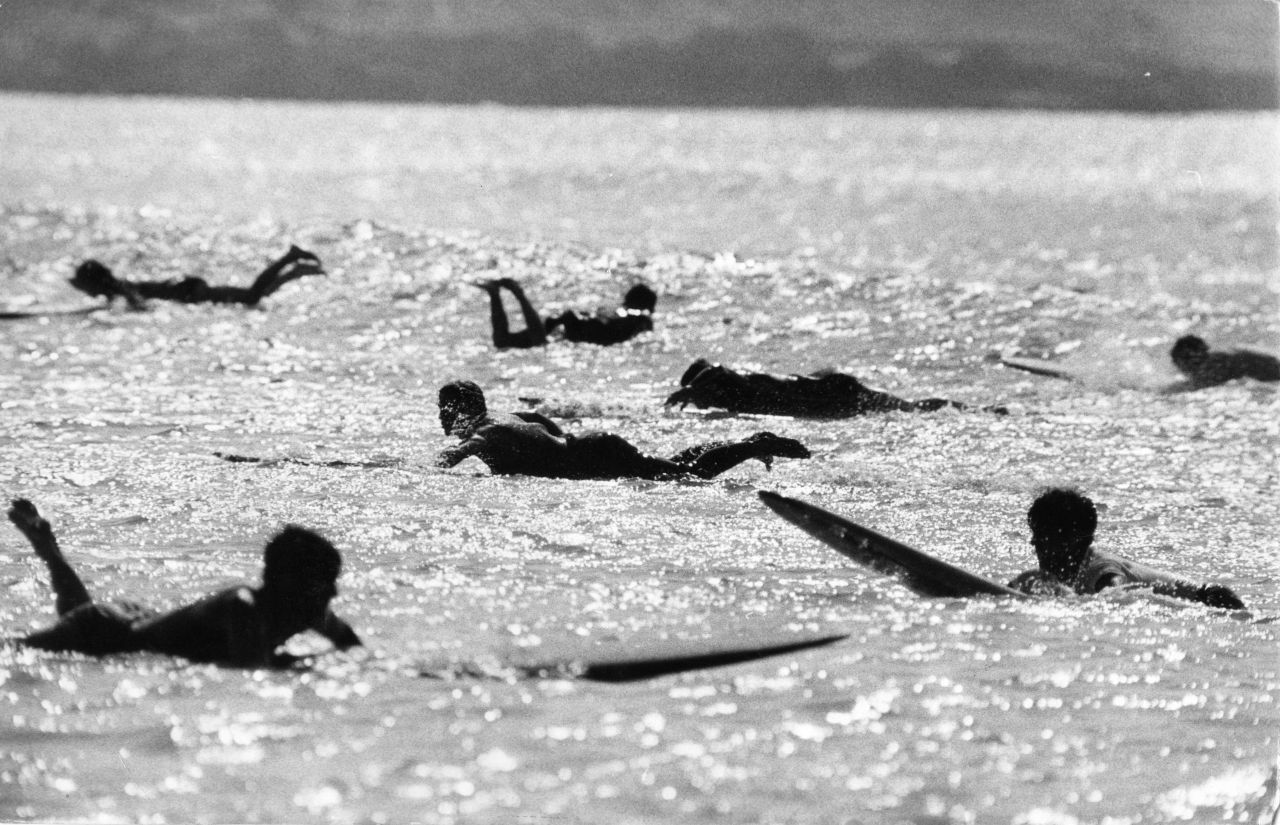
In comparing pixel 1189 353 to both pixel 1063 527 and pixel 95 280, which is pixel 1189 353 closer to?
pixel 1063 527

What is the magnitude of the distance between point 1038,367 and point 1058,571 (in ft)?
28.5

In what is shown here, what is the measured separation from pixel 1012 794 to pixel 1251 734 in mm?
1251

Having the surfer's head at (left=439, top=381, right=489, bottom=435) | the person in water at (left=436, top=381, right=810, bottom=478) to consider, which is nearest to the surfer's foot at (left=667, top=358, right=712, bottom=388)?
the surfer's head at (left=439, top=381, right=489, bottom=435)

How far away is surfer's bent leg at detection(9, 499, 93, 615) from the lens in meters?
6.55

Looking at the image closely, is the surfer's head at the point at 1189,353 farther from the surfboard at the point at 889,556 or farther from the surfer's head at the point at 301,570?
the surfer's head at the point at 301,570

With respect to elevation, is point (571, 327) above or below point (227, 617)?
above

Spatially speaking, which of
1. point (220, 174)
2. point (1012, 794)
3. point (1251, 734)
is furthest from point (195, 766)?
point (220, 174)

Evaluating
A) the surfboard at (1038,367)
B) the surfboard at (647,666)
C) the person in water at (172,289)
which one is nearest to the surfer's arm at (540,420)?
the surfboard at (647,666)

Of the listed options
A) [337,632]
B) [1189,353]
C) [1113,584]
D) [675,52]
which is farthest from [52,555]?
[675,52]

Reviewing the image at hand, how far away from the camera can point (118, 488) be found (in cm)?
1029

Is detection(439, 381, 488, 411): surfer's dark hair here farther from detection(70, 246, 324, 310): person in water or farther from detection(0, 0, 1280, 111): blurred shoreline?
detection(70, 246, 324, 310): person in water

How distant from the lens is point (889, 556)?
8352 mm

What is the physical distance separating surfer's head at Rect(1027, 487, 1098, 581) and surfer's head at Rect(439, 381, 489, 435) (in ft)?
14.8

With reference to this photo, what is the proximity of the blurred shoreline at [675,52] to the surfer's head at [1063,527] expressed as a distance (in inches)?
113
